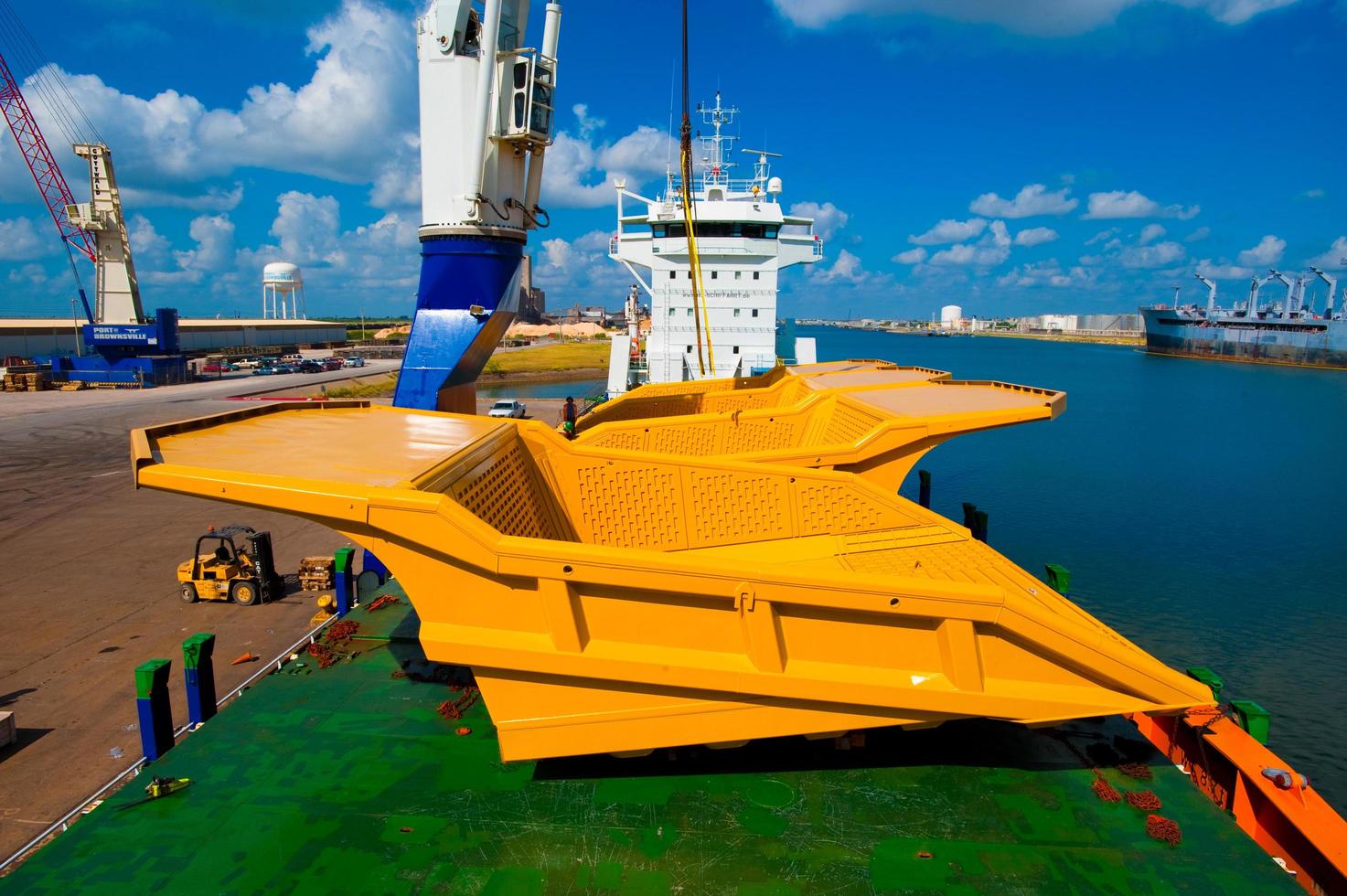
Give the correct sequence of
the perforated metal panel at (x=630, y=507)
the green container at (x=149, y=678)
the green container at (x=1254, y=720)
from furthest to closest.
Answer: the perforated metal panel at (x=630, y=507), the green container at (x=149, y=678), the green container at (x=1254, y=720)

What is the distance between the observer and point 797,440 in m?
9.73

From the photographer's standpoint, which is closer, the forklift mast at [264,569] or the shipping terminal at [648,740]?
the shipping terminal at [648,740]

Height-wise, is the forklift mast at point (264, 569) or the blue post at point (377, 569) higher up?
the blue post at point (377, 569)

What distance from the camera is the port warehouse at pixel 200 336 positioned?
49.7 meters

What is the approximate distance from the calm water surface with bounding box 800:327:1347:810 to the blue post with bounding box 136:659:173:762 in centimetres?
1174

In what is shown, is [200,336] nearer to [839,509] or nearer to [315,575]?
[315,575]

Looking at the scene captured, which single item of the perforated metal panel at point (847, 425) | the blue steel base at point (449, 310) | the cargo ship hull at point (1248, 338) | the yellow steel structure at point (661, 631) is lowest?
the yellow steel structure at point (661, 631)

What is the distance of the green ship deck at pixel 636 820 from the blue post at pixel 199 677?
49 centimetres

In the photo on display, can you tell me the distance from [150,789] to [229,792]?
422 millimetres

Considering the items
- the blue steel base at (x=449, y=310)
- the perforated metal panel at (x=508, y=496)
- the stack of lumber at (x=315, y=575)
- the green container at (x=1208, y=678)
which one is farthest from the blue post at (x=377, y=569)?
the green container at (x=1208, y=678)

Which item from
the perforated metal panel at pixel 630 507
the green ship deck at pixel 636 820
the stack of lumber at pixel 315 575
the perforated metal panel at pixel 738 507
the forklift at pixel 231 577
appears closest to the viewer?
the green ship deck at pixel 636 820

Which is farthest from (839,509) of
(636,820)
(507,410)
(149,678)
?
(507,410)

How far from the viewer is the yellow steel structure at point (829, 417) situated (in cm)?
700

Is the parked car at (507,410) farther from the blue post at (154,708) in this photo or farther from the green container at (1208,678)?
the green container at (1208,678)
